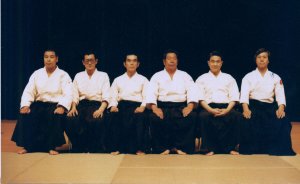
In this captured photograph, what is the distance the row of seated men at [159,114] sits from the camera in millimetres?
4453

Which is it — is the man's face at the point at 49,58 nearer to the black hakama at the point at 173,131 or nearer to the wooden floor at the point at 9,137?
the wooden floor at the point at 9,137

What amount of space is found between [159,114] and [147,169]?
953mm

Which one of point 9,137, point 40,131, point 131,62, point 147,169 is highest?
point 131,62

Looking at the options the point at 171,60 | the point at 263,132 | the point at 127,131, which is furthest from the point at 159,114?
the point at 263,132

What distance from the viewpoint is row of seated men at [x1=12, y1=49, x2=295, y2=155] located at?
14.6ft

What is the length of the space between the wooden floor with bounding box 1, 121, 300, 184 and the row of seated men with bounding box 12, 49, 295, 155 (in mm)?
216

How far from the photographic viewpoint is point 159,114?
4430mm

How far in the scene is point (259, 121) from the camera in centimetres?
452

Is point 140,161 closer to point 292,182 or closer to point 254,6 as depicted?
point 292,182

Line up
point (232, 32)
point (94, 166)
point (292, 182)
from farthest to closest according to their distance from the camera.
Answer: point (232, 32)
point (94, 166)
point (292, 182)

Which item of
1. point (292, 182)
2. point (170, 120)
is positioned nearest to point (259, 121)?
point (170, 120)

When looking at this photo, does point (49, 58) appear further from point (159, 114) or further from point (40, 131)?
point (159, 114)

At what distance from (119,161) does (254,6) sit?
3399mm

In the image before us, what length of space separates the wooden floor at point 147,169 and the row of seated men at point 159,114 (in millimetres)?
216
